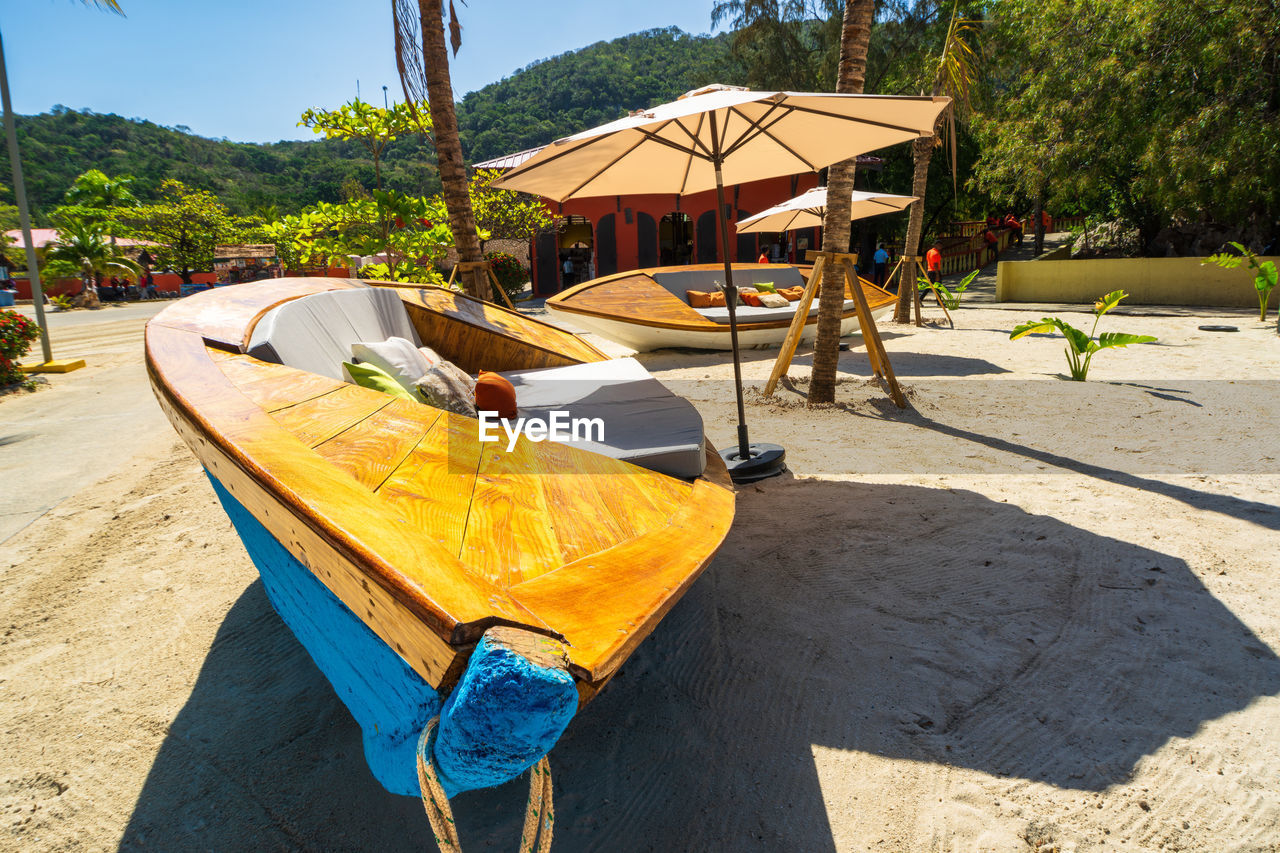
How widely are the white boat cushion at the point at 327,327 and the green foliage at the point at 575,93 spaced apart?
4609cm

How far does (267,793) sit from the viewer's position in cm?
196

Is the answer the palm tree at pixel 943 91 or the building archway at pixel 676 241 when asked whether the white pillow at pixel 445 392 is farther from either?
the building archway at pixel 676 241

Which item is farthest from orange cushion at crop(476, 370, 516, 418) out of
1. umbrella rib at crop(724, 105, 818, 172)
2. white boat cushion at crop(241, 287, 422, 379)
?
umbrella rib at crop(724, 105, 818, 172)

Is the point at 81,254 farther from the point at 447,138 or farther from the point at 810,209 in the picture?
the point at 810,209

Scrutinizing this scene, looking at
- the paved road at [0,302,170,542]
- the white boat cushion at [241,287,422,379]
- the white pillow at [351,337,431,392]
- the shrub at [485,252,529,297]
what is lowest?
the paved road at [0,302,170,542]

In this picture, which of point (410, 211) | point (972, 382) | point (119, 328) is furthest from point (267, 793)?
point (119, 328)

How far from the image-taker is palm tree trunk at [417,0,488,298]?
661 cm

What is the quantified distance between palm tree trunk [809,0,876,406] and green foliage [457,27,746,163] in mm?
44303

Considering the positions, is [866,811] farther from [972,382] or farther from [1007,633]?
[972,382]

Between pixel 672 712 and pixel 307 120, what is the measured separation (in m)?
11.1

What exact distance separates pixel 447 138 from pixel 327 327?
13.6 ft

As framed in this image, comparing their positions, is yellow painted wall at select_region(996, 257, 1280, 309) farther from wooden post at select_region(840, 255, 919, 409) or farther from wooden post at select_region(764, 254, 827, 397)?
wooden post at select_region(764, 254, 827, 397)

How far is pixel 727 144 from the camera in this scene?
203 inches

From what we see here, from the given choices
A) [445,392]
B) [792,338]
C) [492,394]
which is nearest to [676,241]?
[792,338]
